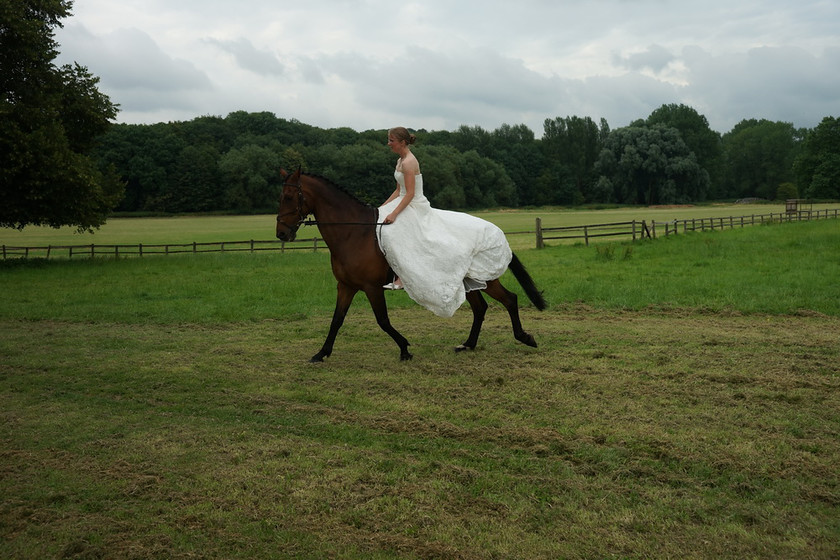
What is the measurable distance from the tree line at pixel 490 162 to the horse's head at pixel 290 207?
5288 cm

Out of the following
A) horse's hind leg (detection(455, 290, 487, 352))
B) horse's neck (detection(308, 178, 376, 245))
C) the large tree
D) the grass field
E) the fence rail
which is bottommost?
the grass field

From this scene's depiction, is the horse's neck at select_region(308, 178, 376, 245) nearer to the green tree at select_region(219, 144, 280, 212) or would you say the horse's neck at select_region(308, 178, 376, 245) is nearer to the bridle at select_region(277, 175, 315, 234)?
the bridle at select_region(277, 175, 315, 234)

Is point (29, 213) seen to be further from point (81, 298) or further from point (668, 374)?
point (668, 374)

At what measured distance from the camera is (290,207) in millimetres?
8055

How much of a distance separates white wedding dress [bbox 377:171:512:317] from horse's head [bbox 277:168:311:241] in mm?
1047

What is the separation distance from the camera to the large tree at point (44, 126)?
21.3 meters

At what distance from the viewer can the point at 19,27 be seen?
21.7 meters

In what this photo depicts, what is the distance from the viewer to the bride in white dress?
7898mm

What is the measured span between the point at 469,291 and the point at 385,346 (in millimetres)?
1558

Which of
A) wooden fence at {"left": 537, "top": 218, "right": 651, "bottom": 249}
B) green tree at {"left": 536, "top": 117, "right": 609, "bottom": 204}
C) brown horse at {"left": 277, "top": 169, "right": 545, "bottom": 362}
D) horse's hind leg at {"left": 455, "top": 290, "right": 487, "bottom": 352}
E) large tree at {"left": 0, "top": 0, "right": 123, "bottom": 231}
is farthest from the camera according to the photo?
green tree at {"left": 536, "top": 117, "right": 609, "bottom": 204}

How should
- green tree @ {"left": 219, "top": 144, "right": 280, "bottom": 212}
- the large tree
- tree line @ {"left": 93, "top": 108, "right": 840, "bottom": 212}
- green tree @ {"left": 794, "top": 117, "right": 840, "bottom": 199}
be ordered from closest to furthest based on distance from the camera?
the large tree → green tree @ {"left": 219, "top": 144, "right": 280, "bottom": 212} → tree line @ {"left": 93, "top": 108, "right": 840, "bottom": 212} → green tree @ {"left": 794, "top": 117, "right": 840, "bottom": 199}

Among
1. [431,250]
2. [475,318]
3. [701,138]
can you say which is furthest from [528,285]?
[701,138]

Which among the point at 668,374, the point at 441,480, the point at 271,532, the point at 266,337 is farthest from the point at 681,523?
the point at 266,337

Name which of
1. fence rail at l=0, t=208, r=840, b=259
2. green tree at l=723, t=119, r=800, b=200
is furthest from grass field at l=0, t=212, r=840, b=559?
green tree at l=723, t=119, r=800, b=200
